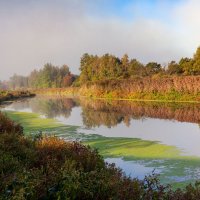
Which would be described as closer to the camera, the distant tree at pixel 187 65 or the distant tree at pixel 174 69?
the distant tree at pixel 187 65

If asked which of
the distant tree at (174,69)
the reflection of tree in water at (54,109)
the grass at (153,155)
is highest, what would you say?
the distant tree at (174,69)

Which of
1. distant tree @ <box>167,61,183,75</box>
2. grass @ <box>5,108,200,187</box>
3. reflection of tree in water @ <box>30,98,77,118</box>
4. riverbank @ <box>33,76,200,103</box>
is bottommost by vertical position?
grass @ <box>5,108,200,187</box>

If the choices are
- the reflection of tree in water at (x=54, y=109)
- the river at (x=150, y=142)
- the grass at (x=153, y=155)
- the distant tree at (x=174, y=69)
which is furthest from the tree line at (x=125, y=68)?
the grass at (x=153, y=155)

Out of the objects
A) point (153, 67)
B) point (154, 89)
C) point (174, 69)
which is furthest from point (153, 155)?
point (153, 67)

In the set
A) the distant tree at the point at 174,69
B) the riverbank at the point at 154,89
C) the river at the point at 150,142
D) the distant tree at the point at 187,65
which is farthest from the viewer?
the distant tree at the point at 174,69

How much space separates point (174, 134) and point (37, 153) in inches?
450

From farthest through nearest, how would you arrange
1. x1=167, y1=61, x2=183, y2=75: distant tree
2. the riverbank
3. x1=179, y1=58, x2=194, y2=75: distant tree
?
1. x1=167, y1=61, x2=183, y2=75: distant tree
2. x1=179, y1=58, x2=194, y2=75: distant tree
3. the riverbank

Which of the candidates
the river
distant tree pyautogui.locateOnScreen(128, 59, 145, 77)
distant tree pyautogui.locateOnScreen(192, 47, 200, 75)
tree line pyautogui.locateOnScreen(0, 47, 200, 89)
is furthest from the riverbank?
the river

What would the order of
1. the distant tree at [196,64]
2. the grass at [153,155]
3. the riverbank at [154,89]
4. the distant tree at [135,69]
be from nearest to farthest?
the grass at [153,155] < the riverbank at [154,89] < the distant tree at [196,64] < the distant tree at [135,69]

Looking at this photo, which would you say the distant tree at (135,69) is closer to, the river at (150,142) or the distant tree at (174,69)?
the distant tree at (174,69)

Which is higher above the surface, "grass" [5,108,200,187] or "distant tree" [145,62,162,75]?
"distant tree" [145,62,162,75]

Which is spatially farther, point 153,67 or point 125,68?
point 125,68

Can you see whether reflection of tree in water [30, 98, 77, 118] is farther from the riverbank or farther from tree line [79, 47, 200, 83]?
tree line [79, 47, 200, 83]

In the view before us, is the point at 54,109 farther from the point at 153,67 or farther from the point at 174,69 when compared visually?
the point at 153,67
